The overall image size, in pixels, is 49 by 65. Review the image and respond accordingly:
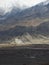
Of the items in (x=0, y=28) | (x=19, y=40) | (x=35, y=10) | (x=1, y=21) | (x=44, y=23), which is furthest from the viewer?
(x=35, y=10)

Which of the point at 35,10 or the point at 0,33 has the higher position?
the point at 35,10

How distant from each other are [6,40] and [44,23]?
20.5m

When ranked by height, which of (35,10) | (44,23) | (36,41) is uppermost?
(35,10)

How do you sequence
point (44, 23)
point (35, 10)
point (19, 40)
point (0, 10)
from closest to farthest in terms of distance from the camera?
point (19, 40)
point (44, 23)
point (35, 10)
point (0, 10)

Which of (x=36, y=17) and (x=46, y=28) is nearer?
(x=46, y=28)

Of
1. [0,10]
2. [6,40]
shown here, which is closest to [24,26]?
[6,40]

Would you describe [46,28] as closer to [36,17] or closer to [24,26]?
[24,26]

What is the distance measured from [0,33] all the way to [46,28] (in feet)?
62.0

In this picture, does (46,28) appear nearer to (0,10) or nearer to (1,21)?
(1,21)

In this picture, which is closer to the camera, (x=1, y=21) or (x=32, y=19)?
(x=32, y=19)

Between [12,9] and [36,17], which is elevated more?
[12,9]

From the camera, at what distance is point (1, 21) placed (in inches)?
6093

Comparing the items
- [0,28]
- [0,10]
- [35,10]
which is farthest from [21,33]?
[0,10]

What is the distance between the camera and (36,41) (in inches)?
4451
